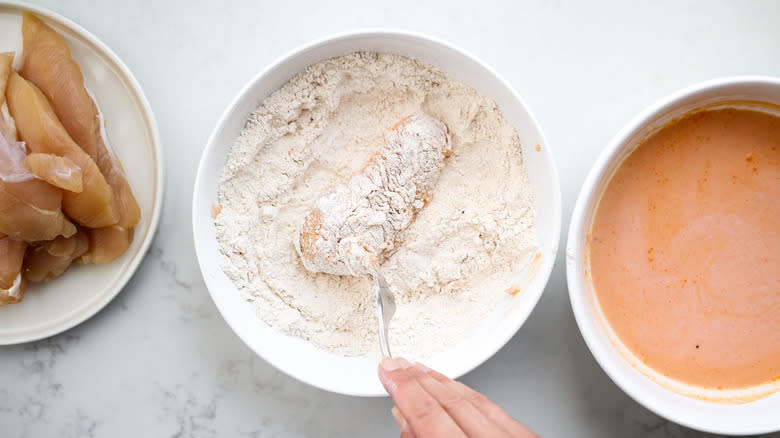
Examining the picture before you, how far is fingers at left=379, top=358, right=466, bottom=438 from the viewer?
84 cm

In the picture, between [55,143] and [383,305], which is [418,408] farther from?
[55,143]

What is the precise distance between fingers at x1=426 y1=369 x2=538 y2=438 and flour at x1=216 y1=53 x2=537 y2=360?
235mm

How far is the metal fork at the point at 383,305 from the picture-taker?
1144 millimetres

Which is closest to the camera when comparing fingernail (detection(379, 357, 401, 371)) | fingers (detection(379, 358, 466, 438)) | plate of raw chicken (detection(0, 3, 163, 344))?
fingers (detection(379, 358, 466, 438))

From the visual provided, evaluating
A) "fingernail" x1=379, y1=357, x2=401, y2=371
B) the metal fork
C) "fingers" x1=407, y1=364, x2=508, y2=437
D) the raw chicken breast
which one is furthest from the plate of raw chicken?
"fingers" x1=407, y1=364, x2=508, y2=437

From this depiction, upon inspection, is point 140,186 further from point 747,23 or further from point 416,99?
point 747,23

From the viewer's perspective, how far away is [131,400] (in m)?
1.37

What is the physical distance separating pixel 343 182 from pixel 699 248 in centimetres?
81

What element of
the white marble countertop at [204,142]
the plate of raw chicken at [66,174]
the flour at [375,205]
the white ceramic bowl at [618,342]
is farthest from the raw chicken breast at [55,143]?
the white ceramic bowl at [618,342]

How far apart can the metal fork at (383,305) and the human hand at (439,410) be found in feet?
0.51

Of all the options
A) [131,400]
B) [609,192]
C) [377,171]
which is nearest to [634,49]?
[609,192]

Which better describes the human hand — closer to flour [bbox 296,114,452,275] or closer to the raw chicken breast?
flour [bbox 296,114,452,275]

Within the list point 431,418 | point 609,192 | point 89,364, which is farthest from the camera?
point 89,364

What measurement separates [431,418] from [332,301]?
1.56 feet
